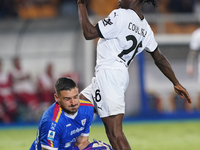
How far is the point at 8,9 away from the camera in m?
16.1

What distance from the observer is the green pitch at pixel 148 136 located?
7.81m

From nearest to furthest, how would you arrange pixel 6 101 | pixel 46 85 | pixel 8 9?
pixel 6 101 → pixel 46 85 → pixel 8 9

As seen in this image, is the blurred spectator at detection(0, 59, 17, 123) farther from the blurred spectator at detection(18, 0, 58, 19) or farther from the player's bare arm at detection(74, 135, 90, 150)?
the player's bare arm at detection(74, 135, 90, 150)

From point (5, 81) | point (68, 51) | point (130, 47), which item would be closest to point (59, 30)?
point (68, 51)

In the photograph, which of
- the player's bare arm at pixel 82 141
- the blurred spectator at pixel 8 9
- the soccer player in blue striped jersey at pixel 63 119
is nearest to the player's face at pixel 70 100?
the soccer player in blue striped jersey at pixel 63 119

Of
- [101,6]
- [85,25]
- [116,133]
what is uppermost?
[101,6]

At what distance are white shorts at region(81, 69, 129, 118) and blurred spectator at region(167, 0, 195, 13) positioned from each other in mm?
11965

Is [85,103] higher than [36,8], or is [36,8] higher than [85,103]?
[36,8]

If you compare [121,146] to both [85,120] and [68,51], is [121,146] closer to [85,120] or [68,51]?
[85,120]

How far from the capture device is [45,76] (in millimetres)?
13828

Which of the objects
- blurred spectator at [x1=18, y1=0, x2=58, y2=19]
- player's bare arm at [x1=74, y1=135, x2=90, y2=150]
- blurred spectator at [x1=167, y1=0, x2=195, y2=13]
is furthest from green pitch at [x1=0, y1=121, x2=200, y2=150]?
blurred spectator at [x1=18, y1=0, x2=58, y2=19]

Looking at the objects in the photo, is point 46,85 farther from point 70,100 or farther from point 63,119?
point 70,100

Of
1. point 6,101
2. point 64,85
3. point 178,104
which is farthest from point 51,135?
point 178,104

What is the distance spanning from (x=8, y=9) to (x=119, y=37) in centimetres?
1199
